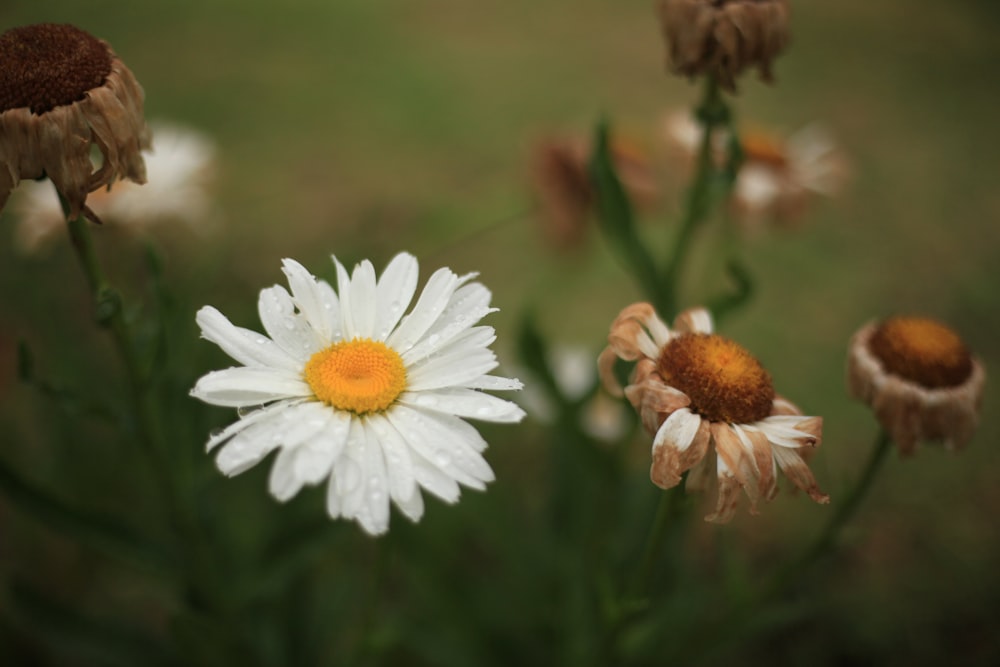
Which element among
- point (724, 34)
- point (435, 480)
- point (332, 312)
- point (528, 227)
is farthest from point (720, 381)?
point (528, 227)

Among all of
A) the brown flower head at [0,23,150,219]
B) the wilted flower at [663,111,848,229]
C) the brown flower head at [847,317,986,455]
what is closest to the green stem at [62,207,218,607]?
the brown flower head at [0,23,150,219]

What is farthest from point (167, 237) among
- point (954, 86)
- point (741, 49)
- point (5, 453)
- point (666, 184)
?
point (954, 86)

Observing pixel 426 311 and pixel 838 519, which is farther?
pixel 838 519

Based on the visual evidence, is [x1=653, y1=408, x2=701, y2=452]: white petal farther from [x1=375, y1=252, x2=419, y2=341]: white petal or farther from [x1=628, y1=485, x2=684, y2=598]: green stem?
[x1=375, y1=252, x2=419, y2=341]: white petal

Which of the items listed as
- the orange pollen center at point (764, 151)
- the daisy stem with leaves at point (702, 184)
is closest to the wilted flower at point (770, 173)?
the orange pollen center at point (764, 151)

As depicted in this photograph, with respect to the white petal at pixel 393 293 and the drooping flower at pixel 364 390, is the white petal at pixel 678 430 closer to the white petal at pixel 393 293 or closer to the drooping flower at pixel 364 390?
the drooping flower at pixel 364 390

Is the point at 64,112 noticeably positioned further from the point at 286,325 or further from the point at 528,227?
the point at 528,227

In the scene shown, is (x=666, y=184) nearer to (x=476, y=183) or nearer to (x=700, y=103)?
(x=476, y=183)

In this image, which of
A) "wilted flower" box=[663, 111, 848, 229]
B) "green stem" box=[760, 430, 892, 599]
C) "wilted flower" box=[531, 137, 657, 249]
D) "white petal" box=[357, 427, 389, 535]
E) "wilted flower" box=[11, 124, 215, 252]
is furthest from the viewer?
"wilted flower" box=[531, 137, 657, 249]
